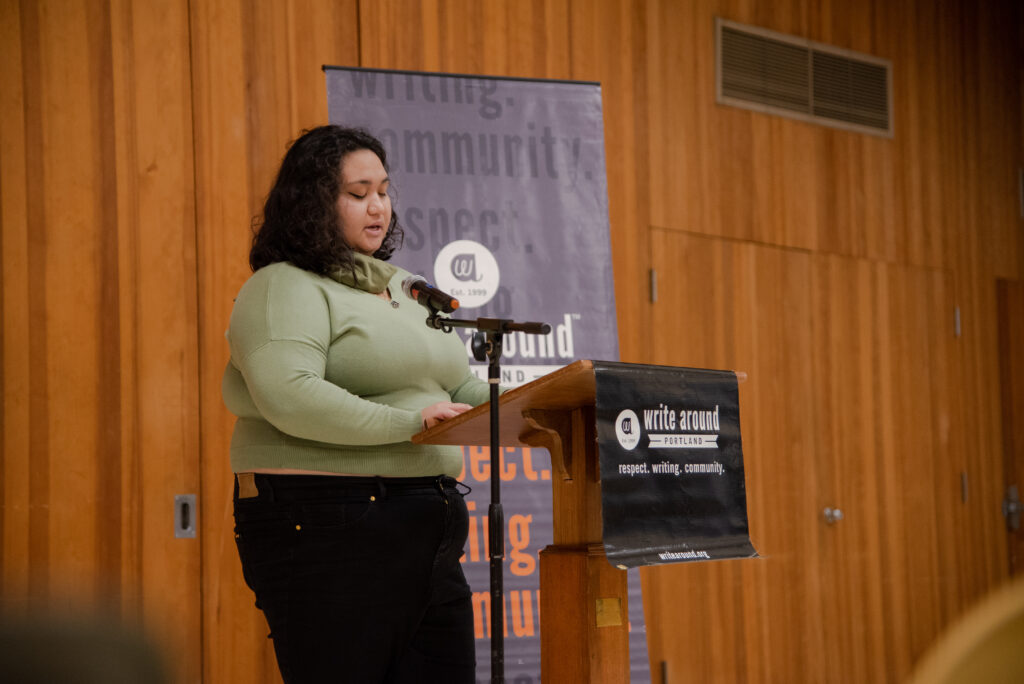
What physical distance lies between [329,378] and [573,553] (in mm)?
535

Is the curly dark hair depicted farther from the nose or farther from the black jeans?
the black jeans

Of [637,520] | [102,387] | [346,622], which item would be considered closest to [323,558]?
[346,622]

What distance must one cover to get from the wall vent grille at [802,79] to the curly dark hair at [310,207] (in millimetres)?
2693

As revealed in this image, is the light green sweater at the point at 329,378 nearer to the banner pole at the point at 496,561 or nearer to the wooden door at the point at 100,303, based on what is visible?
the banner pole at the point at 496,561

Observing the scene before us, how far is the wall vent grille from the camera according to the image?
4.60 meters

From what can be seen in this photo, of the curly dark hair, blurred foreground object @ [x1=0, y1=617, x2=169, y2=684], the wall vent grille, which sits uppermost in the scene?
the wall vent grille

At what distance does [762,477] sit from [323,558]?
2897 mm

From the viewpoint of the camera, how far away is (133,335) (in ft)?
10.4

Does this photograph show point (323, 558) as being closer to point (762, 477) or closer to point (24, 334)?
point (24, 334)

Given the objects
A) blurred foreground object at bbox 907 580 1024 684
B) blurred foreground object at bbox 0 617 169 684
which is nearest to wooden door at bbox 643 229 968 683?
blurred foreground object at bbox 0 617 169 684

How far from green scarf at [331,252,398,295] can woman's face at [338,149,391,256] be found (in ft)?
0.16

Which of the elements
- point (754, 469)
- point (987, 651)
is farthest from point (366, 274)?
point (754, 469)

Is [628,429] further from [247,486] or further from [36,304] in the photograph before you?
[36,304]

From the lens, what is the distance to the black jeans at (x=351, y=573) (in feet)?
6.28
